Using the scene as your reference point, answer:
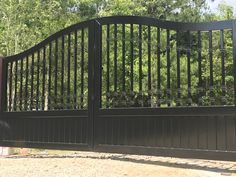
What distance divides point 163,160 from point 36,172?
9.16 ft

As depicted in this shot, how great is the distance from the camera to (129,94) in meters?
6.72

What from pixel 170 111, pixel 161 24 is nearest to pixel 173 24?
pixel 161 24

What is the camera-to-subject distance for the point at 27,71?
8195 millimetres

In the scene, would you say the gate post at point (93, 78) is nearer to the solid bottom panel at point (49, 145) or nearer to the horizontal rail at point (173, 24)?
the solid bottom panel at point (49, 145)

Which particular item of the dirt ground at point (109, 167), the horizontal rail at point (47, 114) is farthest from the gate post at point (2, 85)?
the dirt ground at point (109, 167)

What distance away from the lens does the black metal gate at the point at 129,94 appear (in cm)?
594

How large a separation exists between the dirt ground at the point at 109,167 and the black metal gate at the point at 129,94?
366 mm

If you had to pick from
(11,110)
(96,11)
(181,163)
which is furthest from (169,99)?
(96,11)

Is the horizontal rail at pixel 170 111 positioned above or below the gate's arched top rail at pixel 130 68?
below

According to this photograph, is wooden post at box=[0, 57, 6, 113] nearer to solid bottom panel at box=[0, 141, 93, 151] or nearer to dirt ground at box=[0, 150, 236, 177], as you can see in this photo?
solid bottom panel at box=[0, 141, 93, 151]

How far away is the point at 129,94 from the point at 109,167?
1.37 m

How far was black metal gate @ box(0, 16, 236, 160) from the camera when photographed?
5943 mm

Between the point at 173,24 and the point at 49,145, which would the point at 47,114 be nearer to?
the point at 49,145

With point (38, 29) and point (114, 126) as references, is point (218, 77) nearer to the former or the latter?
point (114, 126)
